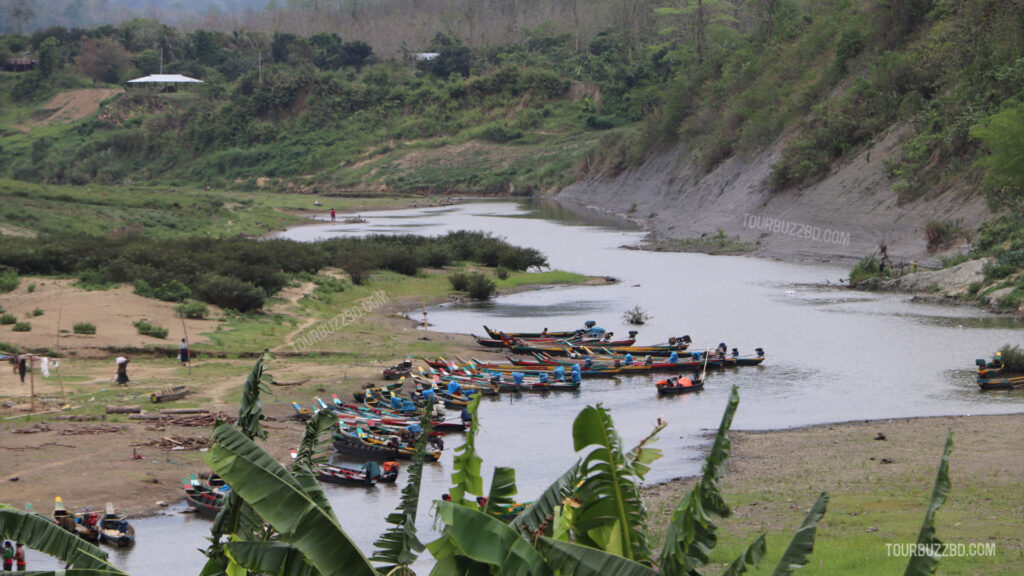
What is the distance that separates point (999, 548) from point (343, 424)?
47.6 ft

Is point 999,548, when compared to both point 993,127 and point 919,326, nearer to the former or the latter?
point 919,326

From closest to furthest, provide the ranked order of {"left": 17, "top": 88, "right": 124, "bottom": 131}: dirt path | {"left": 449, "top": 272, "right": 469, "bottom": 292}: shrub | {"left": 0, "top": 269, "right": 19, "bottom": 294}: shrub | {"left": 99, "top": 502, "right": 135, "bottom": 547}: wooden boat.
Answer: {"left": 99, "top": 502, "right": 135, "bottom": 547}: wooden boat
{"left": 0, "top": 269, "right": 19, "bottom": 294}: shrub
{"left": 449, "top": 272, "right": 469, "bottom": 292}: shrub
{"left": 17, "top": 88, "right": 124, "bottom": 131}: dirt path

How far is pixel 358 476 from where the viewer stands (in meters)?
21.1

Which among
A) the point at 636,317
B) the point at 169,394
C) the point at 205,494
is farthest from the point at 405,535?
the point at 636,317

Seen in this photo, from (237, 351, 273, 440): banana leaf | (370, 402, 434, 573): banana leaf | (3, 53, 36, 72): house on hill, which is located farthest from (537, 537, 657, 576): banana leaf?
(3, 53, 36, 72): house on hill

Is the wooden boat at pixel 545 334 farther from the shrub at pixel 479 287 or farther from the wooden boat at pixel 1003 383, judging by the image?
the wooden boat at pixel 1003 383

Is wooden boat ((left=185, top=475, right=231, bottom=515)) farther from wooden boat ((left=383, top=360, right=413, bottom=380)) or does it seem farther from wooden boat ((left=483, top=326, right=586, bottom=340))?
wooden boat ((left=483, top=326, right=586, bottom=340))

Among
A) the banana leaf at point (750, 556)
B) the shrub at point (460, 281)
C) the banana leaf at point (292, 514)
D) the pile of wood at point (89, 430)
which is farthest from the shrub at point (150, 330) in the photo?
the banana leaf at point (750, 556)

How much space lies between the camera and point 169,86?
147 m

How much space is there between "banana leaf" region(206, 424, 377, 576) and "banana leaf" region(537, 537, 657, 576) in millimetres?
1064

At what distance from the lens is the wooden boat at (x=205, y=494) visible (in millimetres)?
18698

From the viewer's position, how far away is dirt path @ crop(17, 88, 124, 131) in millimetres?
140750

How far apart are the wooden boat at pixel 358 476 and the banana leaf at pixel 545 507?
46.9 feet

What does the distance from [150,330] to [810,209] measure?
39.6 metres
